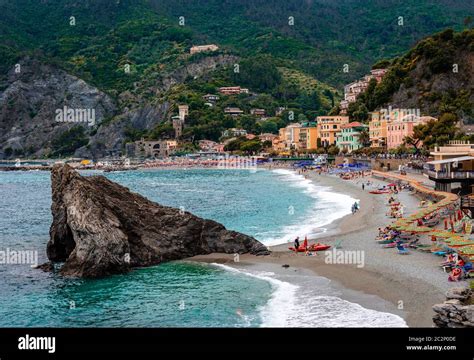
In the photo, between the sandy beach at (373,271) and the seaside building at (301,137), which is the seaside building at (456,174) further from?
the seaside building at (301,137)

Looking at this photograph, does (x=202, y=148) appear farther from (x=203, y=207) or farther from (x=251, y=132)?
(x=203, y=207)

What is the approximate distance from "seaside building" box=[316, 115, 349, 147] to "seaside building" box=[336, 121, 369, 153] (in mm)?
4335

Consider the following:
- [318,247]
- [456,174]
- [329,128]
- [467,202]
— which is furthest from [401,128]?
[318,247]

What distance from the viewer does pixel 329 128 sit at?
135250 millimetres

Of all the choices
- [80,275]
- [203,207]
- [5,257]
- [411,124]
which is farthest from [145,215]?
[411,124]

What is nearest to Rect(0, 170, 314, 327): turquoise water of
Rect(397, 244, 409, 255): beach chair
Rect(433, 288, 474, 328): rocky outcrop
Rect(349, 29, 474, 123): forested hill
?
Rect(433, 288, 474, 328): rocky outcrop

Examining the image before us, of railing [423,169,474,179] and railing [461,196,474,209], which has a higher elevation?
railing [423,169,474,179]

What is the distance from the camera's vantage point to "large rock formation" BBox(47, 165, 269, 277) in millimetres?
26172

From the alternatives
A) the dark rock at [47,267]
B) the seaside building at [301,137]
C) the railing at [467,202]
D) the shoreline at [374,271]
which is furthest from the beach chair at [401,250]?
the seaside building at [301,137]

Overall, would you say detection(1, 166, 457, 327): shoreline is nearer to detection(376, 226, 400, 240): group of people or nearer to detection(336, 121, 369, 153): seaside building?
detection(376, 226, 400, 240): group of people

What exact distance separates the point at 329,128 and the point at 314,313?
119 m

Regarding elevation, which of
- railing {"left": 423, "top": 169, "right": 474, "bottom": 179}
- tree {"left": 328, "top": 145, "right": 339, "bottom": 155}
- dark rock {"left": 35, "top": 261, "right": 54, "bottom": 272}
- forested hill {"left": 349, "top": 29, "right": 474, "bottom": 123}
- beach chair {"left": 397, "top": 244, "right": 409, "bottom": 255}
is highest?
forested hill {"left": 349, "top": 29, "right": 474, "bottom": 123}

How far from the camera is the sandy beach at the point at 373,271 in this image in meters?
19.7

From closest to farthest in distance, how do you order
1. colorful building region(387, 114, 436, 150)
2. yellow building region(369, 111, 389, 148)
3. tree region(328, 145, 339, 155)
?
colorful building region(387, 114, 436, 150) → yellow building region(369, 111, 389, 148) → tree region(328, 145, 339, 155)
